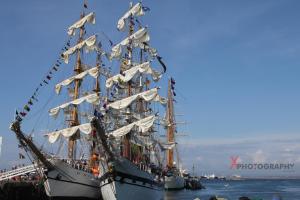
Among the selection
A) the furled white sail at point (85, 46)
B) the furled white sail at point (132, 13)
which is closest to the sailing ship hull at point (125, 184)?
the furled white sail at point (85, 46)

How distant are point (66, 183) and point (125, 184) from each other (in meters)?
7.77

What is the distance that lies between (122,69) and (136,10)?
9094mm

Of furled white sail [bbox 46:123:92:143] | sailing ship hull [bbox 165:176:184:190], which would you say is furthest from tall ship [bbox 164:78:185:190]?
furled white sail [bbox 46:123:92:143]

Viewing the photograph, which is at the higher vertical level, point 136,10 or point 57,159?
point 136,10

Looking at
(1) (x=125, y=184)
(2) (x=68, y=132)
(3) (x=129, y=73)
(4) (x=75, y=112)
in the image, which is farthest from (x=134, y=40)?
(1) (x=125, y=184)

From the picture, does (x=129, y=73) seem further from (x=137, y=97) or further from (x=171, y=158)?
(x=171, y=158)

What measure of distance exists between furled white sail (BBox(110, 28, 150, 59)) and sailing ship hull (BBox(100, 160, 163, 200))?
2055 centimetres

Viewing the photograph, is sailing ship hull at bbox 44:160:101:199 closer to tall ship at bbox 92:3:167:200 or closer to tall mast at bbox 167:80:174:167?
tall ship at bbox 92:3:167:200

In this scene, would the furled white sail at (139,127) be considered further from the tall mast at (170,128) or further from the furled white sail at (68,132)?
the tall mast at (170,128)

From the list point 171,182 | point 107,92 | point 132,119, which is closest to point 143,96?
point 132,119

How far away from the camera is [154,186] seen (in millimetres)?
56156

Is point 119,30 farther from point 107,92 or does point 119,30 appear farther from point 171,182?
point 171,182

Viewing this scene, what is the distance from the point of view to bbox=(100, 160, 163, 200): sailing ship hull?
4553 cm

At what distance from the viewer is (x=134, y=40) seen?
2511 inches
